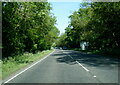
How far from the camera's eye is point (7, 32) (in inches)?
971

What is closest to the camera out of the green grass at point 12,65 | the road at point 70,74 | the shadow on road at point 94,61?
the road at point 70,74

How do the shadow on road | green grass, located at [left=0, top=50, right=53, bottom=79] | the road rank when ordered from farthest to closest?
the shadow on road → green grass, located at [left=0, top=50, right=53, bottom=79] → the road

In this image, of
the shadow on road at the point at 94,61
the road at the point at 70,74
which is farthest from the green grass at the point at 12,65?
the shadow on road at the point at 94,61

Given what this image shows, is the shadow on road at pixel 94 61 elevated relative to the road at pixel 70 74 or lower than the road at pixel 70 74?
lower

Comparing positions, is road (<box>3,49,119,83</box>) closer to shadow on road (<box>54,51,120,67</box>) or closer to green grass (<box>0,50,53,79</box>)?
green grass (<box>0,50,53,79</box>)

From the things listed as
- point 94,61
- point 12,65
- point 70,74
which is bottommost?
point 94,61

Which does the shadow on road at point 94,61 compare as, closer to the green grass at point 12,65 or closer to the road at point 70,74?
the road at point 70,74

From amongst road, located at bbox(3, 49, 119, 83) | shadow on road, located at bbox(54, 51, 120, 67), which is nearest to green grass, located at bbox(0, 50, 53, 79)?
road, located at bbox(3, 49, 119, 83)

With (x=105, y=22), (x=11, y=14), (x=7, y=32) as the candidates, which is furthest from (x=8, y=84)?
(x=105, y=22)

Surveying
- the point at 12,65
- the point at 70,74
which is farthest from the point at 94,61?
the point at 70,74

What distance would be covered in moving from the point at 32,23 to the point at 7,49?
682 cm

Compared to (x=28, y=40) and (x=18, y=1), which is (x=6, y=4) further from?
(x=28, y=40)

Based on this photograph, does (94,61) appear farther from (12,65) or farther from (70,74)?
(70,74)

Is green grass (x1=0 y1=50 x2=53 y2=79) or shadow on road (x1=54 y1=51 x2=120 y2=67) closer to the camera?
green grass (x1=0 y1=50 x2=53 y2=79)
